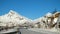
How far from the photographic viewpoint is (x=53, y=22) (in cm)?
596

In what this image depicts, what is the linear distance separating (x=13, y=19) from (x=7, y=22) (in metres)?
0.91

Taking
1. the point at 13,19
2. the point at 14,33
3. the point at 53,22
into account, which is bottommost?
the point at 14,33

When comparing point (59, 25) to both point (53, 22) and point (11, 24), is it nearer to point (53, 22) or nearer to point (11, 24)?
point (53, 22)

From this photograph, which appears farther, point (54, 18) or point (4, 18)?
point (4, 18)

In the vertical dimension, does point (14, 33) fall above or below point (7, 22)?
below

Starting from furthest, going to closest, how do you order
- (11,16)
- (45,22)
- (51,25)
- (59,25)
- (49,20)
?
(11,16)
(45,22)
(49,20)
(51,25)
(59,25)

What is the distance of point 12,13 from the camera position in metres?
15.2

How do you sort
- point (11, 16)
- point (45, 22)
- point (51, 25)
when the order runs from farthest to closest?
point (11, 16)
point (45, 22)
point (51, 25)

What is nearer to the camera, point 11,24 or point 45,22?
point 45,22

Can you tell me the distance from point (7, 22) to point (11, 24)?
17.7 inches

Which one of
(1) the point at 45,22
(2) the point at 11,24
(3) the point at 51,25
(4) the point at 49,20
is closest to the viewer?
(3) the point at 51,25

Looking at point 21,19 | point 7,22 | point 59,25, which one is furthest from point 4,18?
point 59,25

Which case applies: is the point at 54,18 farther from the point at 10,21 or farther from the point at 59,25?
the point at 10,21

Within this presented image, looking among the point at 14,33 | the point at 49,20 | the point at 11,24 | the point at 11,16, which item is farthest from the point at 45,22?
the point at 11,16
